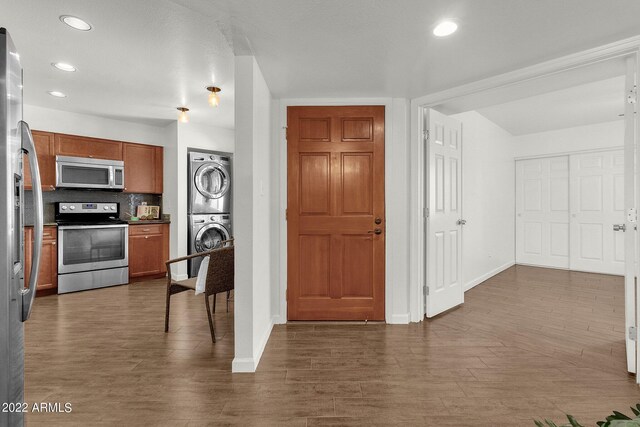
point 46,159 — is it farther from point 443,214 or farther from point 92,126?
point 443,214

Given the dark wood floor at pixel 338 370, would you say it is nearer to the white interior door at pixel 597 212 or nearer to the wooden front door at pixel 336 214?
the wooden front door at pixel 336 214

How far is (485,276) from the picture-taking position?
512cm

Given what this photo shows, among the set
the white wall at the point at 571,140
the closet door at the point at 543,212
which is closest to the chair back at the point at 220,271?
the closet door at the point at 543,212

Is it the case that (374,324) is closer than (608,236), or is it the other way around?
(374,324)

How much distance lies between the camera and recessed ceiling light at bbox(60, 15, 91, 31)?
2305 millimetres

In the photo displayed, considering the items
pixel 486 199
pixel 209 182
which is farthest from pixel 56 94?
pixel 486 199

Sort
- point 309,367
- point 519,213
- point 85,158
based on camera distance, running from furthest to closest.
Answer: point 519,213
point 85,158
point 309,367

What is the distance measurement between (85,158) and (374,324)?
14.7 ft

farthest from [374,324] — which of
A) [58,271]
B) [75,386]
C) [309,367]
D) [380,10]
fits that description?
[58,271]

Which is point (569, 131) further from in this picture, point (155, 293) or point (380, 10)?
point (155, 293)

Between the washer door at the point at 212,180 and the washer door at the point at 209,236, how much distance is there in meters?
0.52

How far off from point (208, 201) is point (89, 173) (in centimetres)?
166

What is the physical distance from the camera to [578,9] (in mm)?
1871

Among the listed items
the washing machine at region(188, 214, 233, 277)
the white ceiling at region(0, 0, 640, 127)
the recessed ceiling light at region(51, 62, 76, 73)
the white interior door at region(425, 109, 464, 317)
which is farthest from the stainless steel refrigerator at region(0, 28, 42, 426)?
the washing machine at region(188, 214, 233, 277)
